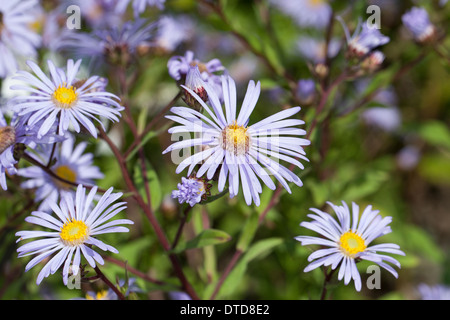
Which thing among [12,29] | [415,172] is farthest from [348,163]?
[12,29]

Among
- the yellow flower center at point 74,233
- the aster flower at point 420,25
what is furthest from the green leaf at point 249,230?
the aster flower at point 420,25

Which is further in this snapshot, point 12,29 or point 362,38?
point 12,29

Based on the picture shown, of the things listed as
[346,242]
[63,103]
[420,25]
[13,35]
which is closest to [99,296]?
[63,103]

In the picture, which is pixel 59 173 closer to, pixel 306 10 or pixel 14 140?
pixel 14 140

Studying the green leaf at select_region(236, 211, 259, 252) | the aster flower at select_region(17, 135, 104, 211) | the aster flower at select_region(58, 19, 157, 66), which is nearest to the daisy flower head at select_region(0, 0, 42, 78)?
the aster flower at select_region(58, 19, 157, 66)

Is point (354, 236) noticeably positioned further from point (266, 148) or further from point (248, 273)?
point (248, 273)

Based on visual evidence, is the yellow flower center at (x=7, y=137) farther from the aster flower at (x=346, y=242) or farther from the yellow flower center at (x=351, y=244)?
→ the yellow flower center at (x=351, y=244)

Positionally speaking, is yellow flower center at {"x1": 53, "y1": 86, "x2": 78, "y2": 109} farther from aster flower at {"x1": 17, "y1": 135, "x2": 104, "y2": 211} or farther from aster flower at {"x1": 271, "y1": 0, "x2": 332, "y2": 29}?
aster flower at {"x1": 271, "y1": 0, "x2": 332, "y2": 29}
